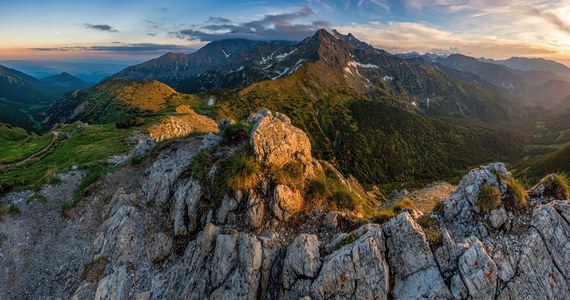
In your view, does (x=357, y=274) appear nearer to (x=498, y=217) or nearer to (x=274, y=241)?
(x=274, y=241)

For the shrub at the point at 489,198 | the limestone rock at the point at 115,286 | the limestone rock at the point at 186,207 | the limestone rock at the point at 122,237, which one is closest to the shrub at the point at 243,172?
the limestone rock at the point at 186,207

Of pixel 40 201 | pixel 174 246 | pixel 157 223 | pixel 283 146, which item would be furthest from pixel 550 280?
pixel 40 201

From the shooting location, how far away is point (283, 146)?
2561 cm

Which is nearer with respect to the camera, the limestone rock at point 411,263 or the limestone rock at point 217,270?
the limestone rock at point 411,263

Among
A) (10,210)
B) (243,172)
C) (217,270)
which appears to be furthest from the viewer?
(10,210)

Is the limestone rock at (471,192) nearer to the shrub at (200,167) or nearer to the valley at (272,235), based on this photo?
the valley at (272,235)

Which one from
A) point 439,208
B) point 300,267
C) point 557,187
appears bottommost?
point 300,267

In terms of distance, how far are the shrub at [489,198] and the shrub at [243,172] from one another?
15.6 m

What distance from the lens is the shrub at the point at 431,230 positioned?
17688 mm

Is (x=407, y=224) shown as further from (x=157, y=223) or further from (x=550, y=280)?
(x=157, y=223)

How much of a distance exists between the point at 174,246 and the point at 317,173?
1331cm

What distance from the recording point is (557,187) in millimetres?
19266

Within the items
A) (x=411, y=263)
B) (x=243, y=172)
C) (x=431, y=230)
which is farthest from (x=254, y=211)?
(x=431, y=230)

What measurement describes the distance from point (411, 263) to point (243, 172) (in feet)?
43.3
